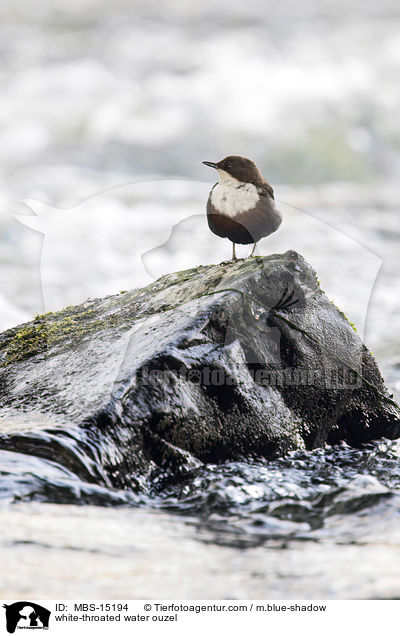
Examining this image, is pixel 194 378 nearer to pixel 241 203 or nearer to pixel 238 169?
pixel 241 203

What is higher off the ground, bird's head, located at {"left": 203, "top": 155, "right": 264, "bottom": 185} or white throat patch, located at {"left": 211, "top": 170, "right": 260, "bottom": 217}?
bird's head, located at {"left": 203, "top": 155, "right": 264, "bottom": 185}

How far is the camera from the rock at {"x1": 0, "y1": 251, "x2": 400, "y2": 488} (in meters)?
3.13

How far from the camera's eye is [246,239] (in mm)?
4496

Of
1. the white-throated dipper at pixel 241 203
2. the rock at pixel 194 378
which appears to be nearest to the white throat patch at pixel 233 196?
the white-throated dipper at pixel 241 203

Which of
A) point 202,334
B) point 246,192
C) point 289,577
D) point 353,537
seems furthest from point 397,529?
point 246,192

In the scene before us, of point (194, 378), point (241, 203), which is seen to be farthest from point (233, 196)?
point (194, 378)
